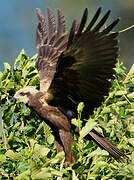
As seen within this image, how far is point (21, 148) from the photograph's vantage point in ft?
5.91

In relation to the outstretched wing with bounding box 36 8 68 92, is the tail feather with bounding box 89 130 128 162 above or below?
below

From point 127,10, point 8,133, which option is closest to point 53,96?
point 8,133

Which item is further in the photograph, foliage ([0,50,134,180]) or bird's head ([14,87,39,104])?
bird's head ([14,87,39,104])

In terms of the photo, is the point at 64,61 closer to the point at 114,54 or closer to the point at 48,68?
the point at 114,54

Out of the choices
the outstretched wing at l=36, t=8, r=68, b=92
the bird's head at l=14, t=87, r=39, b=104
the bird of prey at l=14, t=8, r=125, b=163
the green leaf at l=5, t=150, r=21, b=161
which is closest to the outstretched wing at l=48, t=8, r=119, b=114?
the bird of prey at l=14, t=8, r=125, b=163

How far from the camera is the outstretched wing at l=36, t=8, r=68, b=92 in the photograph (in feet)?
8.89

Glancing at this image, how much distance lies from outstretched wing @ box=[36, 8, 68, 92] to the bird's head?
28 cm

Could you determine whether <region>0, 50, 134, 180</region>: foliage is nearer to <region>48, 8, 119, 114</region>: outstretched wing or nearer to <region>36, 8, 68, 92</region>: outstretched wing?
<region>48, 8, 119, 114</region>: outstretched wing

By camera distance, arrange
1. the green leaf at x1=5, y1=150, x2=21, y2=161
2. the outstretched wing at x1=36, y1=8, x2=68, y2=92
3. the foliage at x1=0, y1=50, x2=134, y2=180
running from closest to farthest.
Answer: the green leaf at x1=5, y1=150, x2=21, y2=161, the foliage at x1=0, y1=50, x2=134, y2=180, the outstretched wing at x1=36, y1=8, x2=68, y2=92

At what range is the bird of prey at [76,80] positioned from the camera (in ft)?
6.56

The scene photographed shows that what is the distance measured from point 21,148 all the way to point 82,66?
24.6 inches

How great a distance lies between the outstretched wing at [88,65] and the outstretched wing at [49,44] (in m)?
0.41

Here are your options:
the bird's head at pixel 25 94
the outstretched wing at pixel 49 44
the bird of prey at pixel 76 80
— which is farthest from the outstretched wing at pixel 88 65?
the outstretched wing at pixel 49 44

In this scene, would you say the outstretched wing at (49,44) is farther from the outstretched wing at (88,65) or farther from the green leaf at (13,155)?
the green leaf at (13,155)
